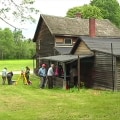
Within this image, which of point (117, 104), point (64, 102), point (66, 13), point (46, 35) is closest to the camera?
point (117, 104)

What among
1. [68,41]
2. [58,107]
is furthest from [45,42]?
[58,107]

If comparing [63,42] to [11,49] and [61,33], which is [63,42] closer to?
[61,33]

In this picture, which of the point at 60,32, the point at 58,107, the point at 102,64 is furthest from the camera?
the point at 60,32

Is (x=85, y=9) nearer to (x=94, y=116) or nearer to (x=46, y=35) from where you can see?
(x=46, y=35)

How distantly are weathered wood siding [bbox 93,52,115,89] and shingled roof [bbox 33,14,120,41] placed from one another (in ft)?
50.5

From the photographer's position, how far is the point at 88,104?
1758 cm

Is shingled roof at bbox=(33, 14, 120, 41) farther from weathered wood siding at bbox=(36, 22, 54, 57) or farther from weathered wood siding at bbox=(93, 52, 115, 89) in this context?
weathered wood siding at bbox=(93, 52, 115, 89)

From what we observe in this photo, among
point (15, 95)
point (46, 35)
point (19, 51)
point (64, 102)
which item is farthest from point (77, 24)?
point (19, 51)

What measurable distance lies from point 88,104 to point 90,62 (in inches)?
423

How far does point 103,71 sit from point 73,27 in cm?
1937

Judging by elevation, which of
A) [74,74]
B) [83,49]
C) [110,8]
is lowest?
[74,74]

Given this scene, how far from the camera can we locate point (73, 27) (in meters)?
44.9

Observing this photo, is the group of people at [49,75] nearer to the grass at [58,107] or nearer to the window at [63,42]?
the grass at [58,107]

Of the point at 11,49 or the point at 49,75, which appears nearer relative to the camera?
the point at 49,75
